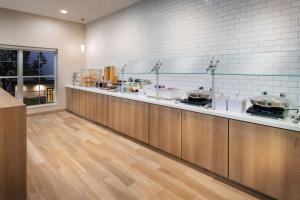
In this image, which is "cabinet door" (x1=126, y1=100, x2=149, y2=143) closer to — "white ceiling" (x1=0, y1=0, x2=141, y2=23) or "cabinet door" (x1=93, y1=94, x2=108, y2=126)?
"cabinet door" (x1=93, y1=94, x2=108, y2=126)

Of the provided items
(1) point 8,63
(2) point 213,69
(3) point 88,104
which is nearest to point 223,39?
(2) point 213,69

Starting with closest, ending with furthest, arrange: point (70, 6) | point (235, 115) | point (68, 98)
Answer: point (235, 115), point (70, 6), point (68, 98)

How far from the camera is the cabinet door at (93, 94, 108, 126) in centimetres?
456

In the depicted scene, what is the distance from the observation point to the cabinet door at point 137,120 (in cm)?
348

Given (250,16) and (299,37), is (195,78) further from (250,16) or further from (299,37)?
(299,37)

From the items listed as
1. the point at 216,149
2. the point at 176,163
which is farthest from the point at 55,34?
the point at 216,149

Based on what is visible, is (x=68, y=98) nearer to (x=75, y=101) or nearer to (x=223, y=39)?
(x=75, y=101)

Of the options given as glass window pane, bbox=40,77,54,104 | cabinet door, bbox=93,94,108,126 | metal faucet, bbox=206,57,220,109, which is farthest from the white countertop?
glass window pane, bbox=40,77,54,104

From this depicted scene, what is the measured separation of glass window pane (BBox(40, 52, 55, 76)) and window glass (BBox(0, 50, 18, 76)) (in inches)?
25.9

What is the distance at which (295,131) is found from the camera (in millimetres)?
1880

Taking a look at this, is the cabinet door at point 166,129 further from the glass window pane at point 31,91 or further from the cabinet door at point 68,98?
the glass window pane at point 31,91

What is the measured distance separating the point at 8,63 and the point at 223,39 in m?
5.40

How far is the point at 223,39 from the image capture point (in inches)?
124

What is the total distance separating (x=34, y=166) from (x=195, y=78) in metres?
2.78
